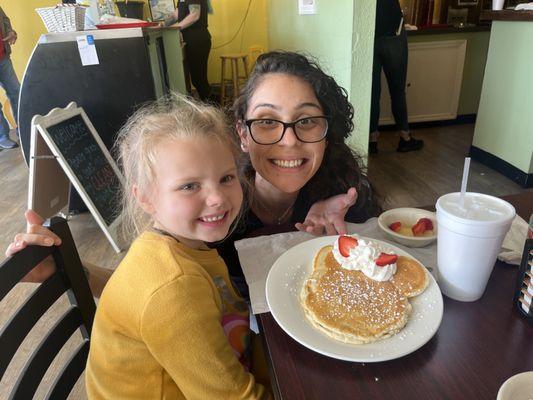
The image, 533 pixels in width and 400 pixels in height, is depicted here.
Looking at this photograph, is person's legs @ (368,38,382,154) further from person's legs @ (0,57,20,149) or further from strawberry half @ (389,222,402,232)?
person's legs @ (0,57,20,149)

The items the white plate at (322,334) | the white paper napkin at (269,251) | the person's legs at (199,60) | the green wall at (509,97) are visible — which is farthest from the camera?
the person's legs at (199,60)

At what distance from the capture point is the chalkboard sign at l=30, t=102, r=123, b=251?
2.32 meters

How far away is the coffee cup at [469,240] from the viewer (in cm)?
64

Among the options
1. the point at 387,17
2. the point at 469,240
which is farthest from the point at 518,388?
the point at 387,17

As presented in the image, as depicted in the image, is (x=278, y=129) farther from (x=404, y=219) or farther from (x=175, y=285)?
(x=175, y=285)

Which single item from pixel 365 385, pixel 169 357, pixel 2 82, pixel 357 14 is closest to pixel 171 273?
pixel 169 357

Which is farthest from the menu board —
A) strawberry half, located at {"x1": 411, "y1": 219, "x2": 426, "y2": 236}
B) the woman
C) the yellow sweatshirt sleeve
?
strawberry half, located at {"x1": 411, "y1": 219, "x2": 426, "y2": 236}

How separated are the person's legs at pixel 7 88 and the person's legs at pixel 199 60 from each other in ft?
6.29

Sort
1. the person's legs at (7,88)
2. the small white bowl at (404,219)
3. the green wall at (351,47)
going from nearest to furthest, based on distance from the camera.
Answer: the small white bowl at (404,219) → the green wall at (351,47) → the person's legs at (7,88)

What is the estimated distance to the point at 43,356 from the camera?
33.1 inches

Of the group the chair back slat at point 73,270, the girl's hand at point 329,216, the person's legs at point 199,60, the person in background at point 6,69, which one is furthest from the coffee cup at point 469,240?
the person in background at point 6,69

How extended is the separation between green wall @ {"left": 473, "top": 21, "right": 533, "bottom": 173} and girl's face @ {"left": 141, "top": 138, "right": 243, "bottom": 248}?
3.02m

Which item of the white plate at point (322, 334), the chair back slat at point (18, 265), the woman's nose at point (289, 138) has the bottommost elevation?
the white plate at point (322, 334)

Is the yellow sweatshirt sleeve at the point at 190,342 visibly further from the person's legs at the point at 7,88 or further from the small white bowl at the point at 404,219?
the person's legs at the point at 7,88
